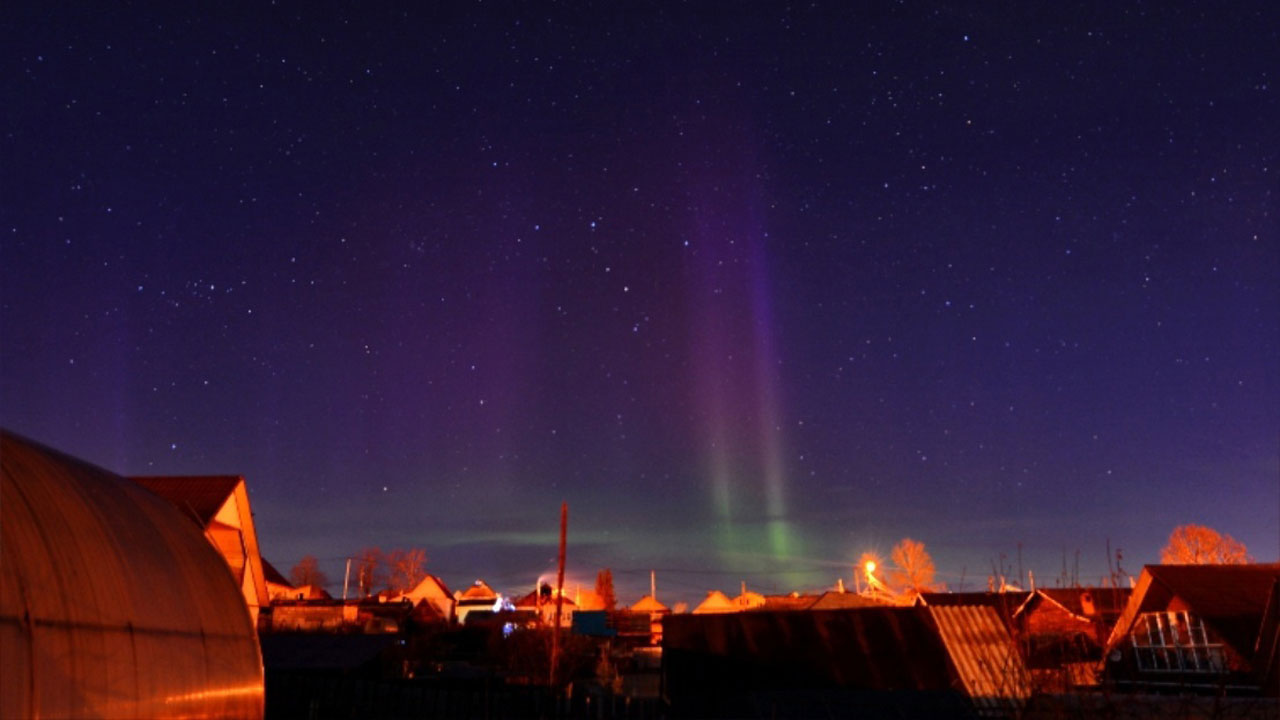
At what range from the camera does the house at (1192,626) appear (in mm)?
25141

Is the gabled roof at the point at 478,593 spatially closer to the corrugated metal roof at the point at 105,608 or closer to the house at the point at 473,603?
the house at the point at 473,603

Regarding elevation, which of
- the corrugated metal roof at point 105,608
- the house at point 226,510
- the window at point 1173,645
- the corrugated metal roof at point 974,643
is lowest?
the window at point 1173,645

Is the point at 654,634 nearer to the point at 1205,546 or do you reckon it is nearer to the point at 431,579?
the point at 431,579

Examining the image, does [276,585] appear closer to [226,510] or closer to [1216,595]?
[226,510]

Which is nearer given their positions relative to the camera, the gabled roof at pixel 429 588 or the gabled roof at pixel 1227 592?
the gabled roof at pixel 1227 592

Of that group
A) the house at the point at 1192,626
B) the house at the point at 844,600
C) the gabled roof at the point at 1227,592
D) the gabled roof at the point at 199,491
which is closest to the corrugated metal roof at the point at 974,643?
the house at the point at 1192,626

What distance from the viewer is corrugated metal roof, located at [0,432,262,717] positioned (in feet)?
17.3

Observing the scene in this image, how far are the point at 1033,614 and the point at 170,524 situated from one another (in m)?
41.3

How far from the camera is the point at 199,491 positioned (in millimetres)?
30000

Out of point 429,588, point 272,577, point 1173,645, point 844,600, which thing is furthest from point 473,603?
point 1173,645

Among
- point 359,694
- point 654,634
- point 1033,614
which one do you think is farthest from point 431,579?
point 359,694

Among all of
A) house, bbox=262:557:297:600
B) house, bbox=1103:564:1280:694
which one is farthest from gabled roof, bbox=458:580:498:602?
house, bbox=1103:564:1280:694

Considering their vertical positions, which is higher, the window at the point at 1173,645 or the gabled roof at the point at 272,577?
the gabled roof at the point at 272,577

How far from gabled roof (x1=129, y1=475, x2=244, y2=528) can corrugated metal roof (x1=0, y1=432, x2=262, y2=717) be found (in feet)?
70.8
